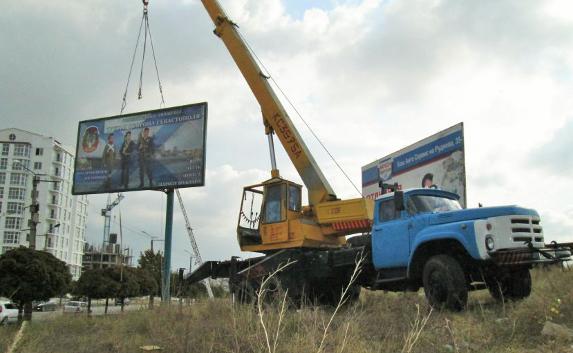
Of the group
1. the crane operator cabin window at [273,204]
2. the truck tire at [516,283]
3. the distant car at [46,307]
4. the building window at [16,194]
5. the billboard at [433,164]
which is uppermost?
the building window at [16,194]

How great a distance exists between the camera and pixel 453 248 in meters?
8.53

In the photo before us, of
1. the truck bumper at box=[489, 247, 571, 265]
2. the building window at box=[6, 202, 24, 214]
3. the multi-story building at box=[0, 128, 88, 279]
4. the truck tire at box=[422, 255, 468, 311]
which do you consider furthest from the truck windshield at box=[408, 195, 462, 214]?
the building window at box=[6, 202, 24, 214]

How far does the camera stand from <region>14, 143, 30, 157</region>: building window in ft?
300

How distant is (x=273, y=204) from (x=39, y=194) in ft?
293

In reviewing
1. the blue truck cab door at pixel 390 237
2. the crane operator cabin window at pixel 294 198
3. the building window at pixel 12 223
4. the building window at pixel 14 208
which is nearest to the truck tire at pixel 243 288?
the crane operator cabin window at pixel 294 198

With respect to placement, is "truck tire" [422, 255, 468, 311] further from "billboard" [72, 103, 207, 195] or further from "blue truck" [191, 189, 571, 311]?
"billboard" [72, 103, 207, 195]

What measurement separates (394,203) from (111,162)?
48.0 feet

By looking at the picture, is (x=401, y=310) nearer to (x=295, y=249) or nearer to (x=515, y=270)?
(x=515, y=270)

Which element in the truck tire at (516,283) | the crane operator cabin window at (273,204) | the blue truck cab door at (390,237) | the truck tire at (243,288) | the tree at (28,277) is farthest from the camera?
the tree at (28,277)

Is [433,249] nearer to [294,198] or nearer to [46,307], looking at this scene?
[294,198]

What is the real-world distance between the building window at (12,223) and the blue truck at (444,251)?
293 feet

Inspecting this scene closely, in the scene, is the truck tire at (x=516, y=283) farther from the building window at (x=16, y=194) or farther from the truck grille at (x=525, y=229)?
A: the building window at (x=16, y=194)

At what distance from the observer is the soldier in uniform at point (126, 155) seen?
2033cm

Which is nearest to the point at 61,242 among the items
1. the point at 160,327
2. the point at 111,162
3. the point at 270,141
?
the point at 111,162
